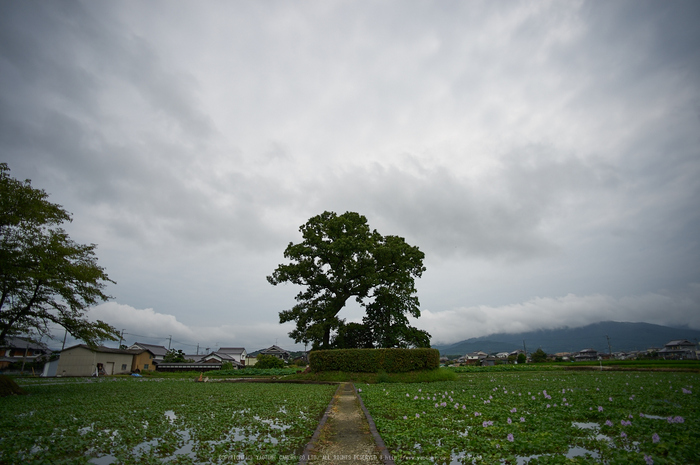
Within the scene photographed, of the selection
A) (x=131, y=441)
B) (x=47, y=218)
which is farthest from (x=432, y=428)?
(x=47, y=218)

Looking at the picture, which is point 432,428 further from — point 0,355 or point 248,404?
point 0,355

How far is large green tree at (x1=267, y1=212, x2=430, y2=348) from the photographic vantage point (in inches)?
1131

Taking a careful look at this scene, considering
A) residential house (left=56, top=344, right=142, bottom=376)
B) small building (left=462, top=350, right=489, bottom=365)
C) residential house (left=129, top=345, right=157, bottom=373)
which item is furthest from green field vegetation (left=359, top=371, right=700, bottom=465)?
small building (left=462, top=350, right=489, bottom=365)

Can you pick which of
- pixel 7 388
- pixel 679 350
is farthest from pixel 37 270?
pixel 679 350

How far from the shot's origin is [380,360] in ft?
76.1

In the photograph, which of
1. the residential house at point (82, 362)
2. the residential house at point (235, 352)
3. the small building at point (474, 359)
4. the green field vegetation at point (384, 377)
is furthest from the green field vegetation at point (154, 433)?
the small building at point (474, 359)

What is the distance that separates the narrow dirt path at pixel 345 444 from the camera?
16.2ft

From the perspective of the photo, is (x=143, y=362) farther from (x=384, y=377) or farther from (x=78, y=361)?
(x=384, y=377)

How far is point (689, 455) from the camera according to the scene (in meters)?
4.38

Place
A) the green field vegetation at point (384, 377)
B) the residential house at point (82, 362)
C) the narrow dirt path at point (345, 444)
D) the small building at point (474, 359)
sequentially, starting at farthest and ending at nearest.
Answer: the small building at point (474, 359)
the residential house at point (82, 362)
the green field vegetation at point (384, 377)
the narrow dirt path at point (345, 444)

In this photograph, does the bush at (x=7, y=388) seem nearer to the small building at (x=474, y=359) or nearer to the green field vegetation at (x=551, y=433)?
the green field vegetation at (x=551, y=433)

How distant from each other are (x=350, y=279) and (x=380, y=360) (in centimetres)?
854

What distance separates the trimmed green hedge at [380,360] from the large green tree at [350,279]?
3730 millimetres

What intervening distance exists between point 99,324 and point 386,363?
1677 centimetres
